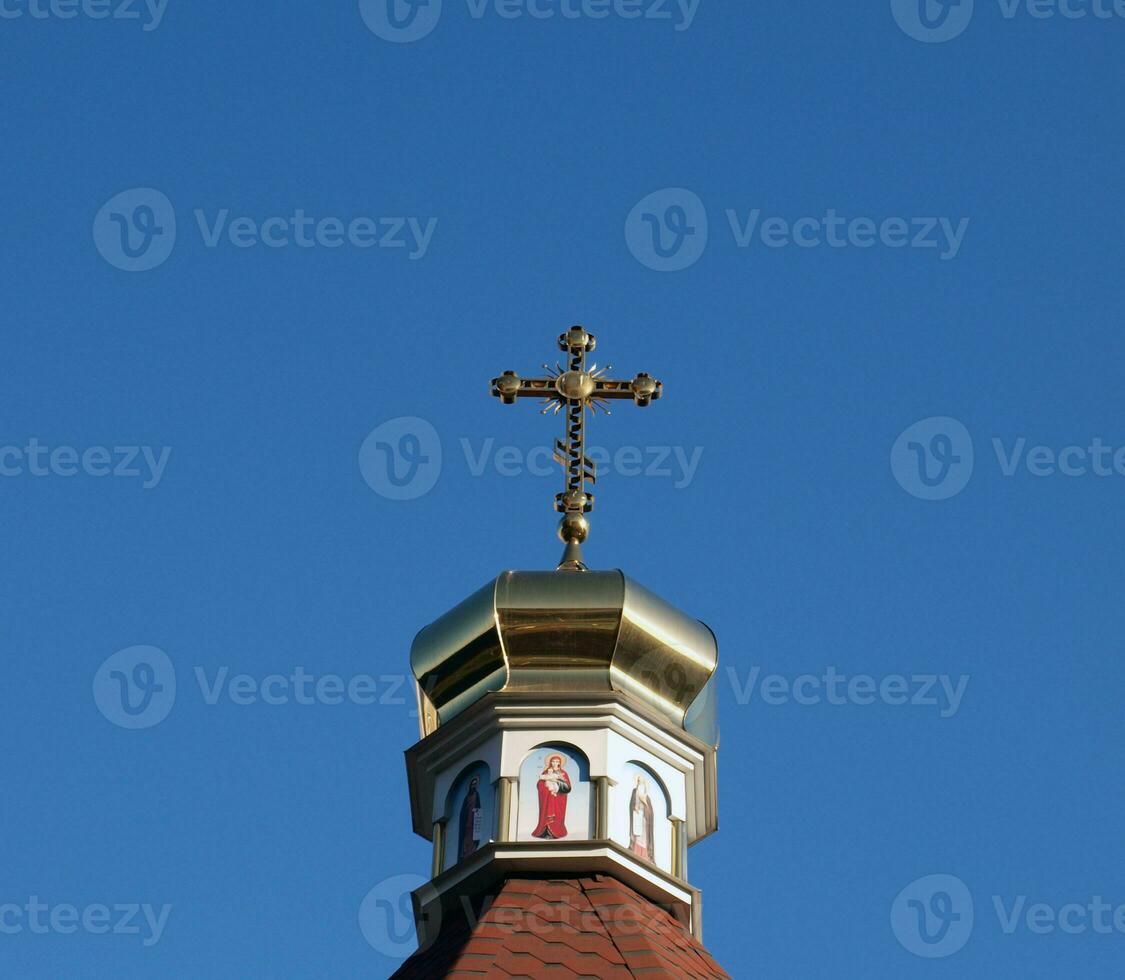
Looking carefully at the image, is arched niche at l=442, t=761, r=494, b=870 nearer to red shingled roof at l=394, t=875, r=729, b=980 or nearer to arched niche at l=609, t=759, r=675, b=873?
red shingled roof at l=394, t=875, r=729, b=980

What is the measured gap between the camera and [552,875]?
85.5 feet


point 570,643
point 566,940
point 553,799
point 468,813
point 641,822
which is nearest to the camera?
point 566,940

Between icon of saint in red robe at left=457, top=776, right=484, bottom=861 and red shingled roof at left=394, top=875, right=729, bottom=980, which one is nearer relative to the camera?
red shingled roof at left=394, top=875, right=729, bottom=980

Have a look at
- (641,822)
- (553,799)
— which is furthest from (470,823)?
(641,822)

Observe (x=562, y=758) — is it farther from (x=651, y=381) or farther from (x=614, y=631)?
(x=651, y=381)

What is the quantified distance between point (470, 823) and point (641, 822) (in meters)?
1.32

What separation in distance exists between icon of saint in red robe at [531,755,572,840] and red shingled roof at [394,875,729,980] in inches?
20.7

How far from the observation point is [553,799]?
26.7 meters

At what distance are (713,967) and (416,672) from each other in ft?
13.5

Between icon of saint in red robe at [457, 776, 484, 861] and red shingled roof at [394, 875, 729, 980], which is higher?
icon of saint in red robe at [457, 776, 484, 861]

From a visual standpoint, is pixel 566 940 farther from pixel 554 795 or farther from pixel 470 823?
pixel 470 823

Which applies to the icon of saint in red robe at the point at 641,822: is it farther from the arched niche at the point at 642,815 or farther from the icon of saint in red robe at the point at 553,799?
the icon of saint in red robe at the point at 553,799

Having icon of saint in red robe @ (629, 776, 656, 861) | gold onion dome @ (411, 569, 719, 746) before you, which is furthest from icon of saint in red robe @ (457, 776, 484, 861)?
icon of saint in red robe @ (629, 776, 656, 861)

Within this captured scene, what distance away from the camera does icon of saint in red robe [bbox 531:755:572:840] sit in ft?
86.5
